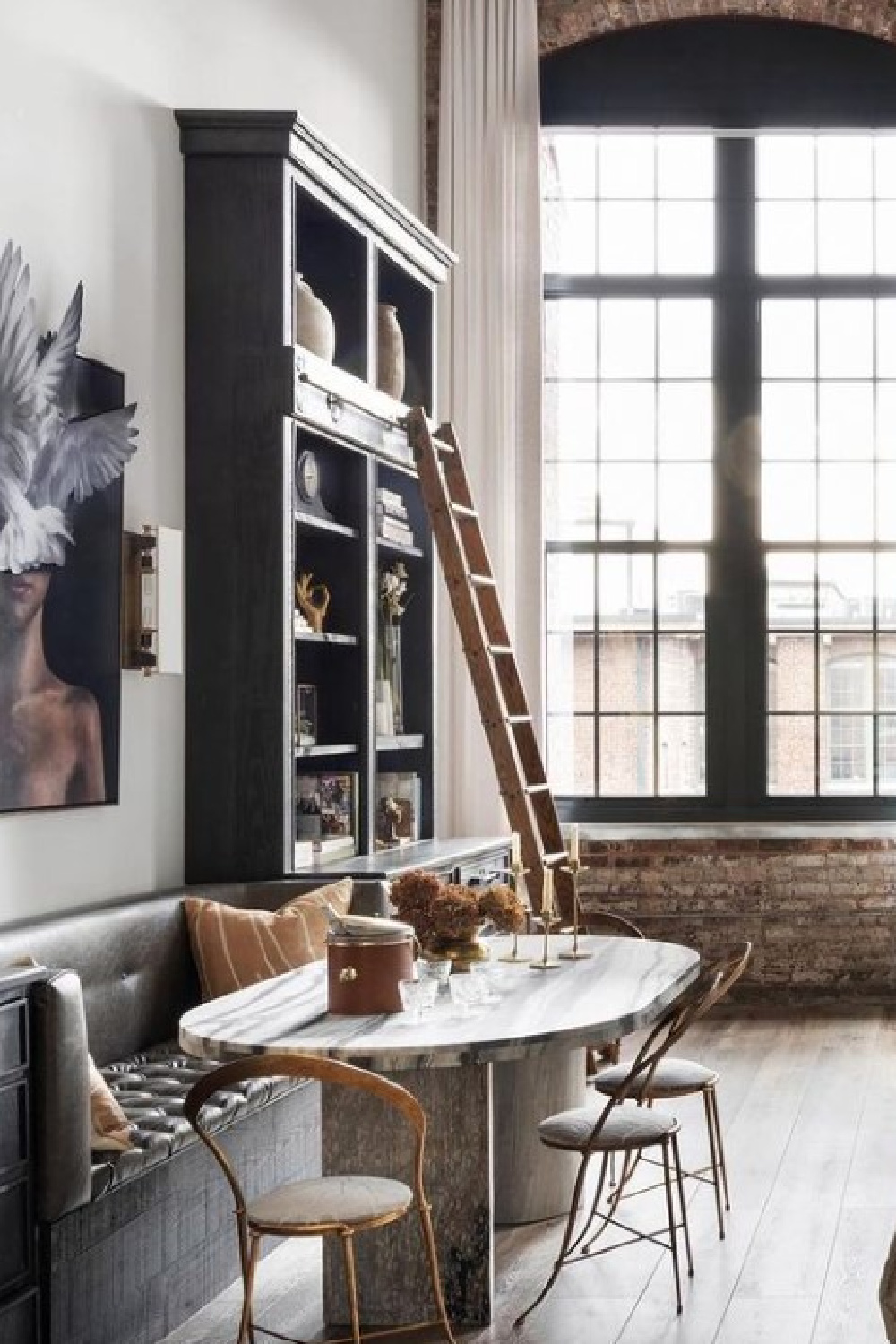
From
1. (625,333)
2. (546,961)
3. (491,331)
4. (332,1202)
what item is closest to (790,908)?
(625,333)

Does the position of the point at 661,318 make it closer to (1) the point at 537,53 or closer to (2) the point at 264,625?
(1) the point at 537,53

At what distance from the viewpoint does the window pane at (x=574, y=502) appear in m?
9.38

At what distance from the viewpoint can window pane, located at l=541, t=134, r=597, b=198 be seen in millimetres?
9383

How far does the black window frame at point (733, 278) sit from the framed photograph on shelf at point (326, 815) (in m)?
2.42

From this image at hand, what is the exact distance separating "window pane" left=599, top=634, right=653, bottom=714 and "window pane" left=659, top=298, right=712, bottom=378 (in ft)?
4.40

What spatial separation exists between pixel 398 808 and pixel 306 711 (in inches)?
34.2

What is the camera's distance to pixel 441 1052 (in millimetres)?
3791

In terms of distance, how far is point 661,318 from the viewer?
9406 millimetres

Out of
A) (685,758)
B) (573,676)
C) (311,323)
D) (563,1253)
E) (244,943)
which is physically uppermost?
(311,323)

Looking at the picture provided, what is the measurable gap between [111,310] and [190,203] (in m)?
0.70

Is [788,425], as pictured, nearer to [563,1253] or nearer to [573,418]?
[573,418]

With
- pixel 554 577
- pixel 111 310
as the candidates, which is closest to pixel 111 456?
pixel 111 310

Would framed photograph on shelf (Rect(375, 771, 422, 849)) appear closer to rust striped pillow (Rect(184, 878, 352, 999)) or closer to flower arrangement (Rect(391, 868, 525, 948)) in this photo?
rust striped pillow (Rect(184, 878, 352, 999))

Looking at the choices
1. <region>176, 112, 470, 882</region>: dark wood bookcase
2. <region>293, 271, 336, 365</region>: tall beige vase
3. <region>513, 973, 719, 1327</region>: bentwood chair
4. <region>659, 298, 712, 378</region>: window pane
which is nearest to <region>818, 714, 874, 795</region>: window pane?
<region>659, 298, 712, 378</region>: window pane
